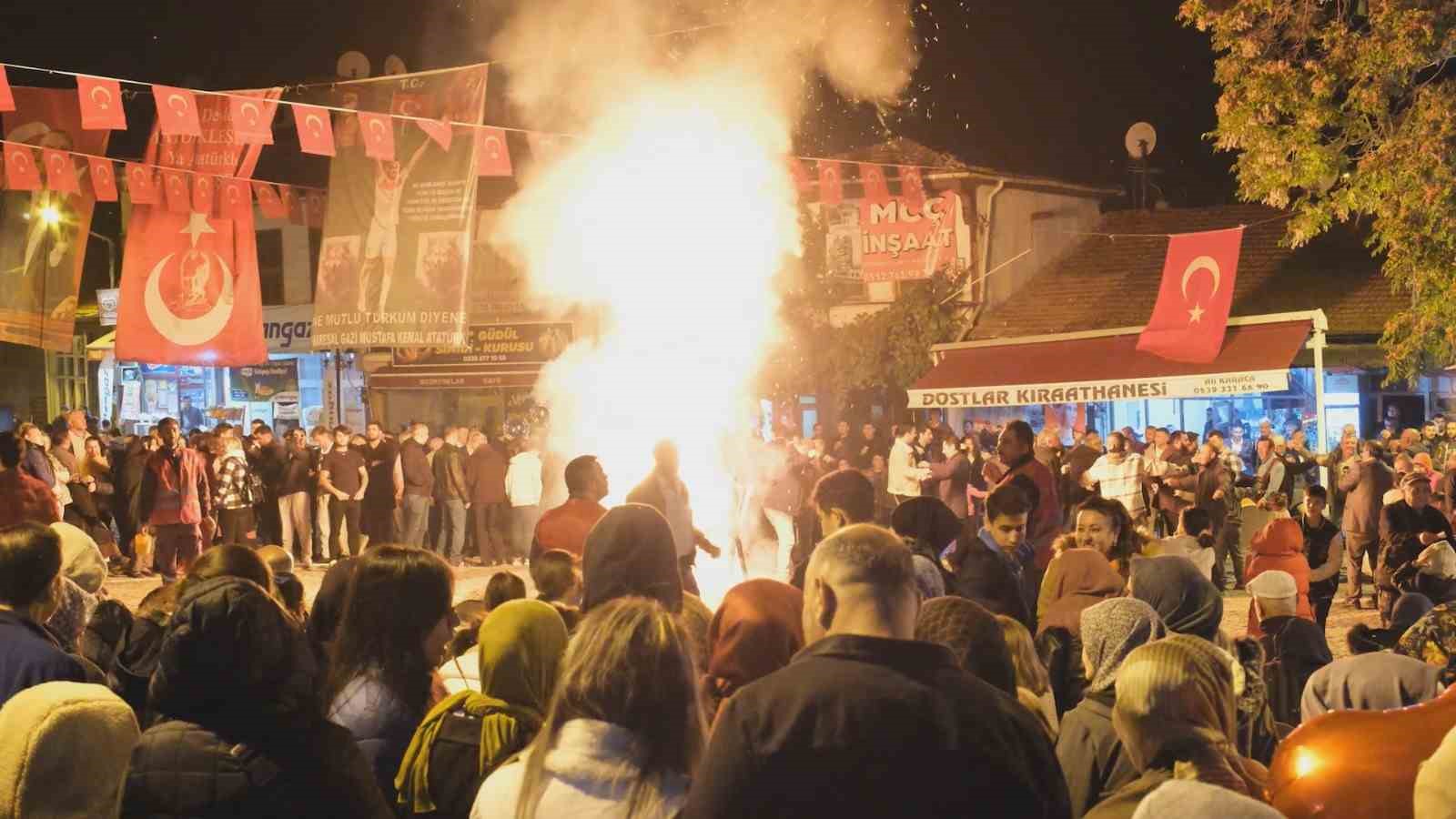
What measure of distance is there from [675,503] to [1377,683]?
5.13 m

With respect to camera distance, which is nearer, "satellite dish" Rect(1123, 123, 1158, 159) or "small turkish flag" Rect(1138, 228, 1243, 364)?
"small turkish flag" Rect(1138, 228, 1243, 364)

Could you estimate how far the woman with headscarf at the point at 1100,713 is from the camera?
416 centimetres

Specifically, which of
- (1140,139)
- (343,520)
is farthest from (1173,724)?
(1140,139)

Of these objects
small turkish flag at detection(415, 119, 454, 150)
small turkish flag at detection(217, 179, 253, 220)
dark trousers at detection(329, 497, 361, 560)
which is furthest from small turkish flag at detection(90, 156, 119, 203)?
dark trousers at detection(329, 497, 361, 560)

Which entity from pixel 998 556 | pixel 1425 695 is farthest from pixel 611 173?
pixel 1425 695

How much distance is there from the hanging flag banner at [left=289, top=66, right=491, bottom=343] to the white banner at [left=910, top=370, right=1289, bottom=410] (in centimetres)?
1011

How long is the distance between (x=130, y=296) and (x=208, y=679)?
37.2ft

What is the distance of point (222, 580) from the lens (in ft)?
11.3

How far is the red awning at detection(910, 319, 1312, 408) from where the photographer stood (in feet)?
62.8

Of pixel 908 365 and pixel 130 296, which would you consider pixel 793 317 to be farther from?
pixel 130 296

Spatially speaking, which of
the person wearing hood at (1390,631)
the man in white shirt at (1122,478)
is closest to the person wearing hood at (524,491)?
the man in white shirt at (1122,478)

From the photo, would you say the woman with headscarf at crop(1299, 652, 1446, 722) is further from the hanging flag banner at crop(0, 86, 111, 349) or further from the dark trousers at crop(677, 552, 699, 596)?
the hanging flag banner at crop(0, 86, 111, 349)

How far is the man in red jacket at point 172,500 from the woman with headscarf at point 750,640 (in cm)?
1295

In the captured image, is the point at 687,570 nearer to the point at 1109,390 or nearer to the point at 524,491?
the point at 524,491
